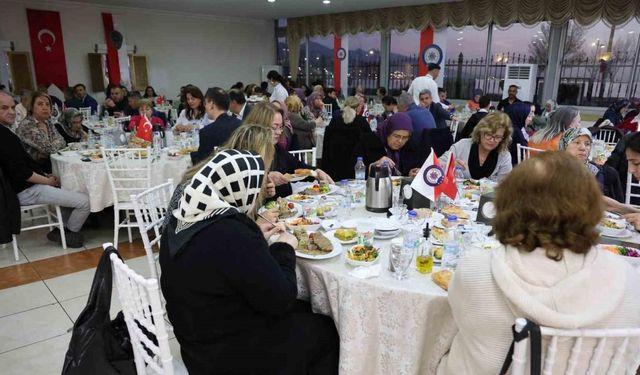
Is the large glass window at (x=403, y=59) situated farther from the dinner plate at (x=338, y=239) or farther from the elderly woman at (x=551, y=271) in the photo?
the elderly woman at (x=551, y=271)

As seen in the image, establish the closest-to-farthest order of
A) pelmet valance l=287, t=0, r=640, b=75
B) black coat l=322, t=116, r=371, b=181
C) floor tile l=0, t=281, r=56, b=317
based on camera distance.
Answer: floor tile l=0, t=281, r=56, b=317
black coat l=322, t=116, r=371, b=181
pelmet valance l=287, t=0, r=640, b=75

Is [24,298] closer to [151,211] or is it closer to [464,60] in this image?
[151,211]

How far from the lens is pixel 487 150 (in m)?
2.97

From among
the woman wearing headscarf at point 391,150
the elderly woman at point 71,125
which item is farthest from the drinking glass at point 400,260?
the elderly woman at point 71,125

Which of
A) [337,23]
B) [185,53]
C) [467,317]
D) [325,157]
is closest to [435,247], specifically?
[467,317]

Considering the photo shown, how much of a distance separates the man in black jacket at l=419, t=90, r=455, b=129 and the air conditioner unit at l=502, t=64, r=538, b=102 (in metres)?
2.83

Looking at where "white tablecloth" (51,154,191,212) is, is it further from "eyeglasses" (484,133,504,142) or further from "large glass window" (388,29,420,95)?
"large glass window" (388,29,420,95)

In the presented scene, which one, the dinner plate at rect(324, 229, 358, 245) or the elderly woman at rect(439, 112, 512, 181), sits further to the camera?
the elderly woman at rect(439, 112, 512, 181)

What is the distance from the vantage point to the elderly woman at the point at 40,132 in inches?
152

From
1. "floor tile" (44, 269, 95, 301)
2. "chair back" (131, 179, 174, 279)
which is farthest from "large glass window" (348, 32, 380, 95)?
"chair back" (131, 179, 174, 279)

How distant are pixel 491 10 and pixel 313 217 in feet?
27.6

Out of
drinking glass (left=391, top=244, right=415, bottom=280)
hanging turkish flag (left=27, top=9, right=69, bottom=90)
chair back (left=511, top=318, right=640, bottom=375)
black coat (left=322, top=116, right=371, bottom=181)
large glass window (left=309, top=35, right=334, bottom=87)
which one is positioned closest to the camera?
chair back (left=511, top=318, right=640, bottom=375)

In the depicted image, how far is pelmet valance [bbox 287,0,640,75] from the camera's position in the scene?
7.39 m
